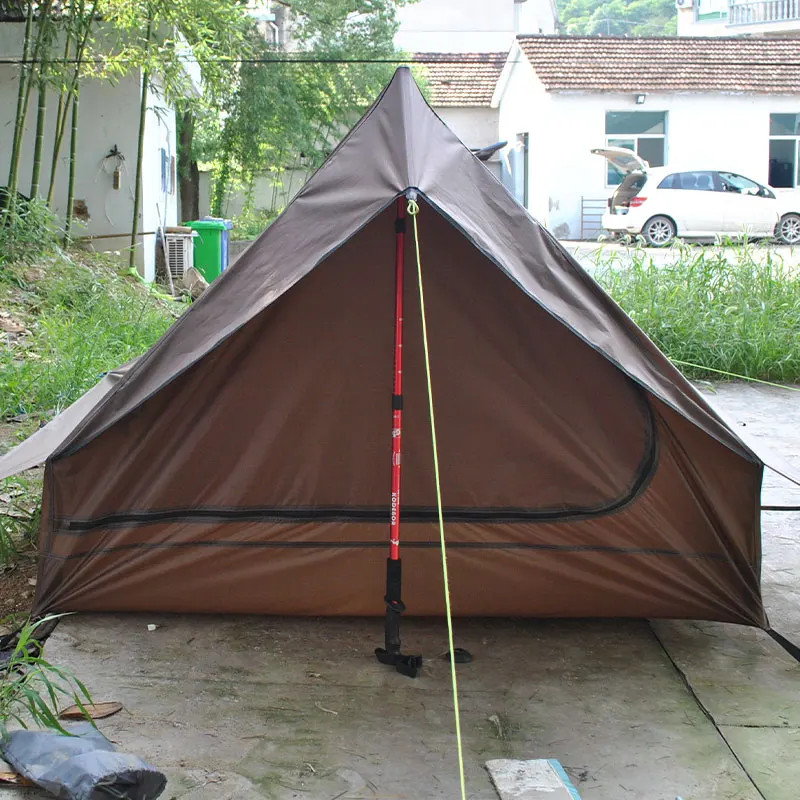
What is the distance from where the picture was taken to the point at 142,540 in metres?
3.70

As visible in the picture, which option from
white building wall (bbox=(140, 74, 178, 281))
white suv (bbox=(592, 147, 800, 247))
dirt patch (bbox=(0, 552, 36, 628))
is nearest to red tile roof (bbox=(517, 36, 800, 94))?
white suv (bbox=(592, 147, 800, 247))

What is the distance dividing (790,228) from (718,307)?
12697mm

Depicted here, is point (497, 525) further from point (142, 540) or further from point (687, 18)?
point (687, 18)

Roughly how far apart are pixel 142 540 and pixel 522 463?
1.35 m

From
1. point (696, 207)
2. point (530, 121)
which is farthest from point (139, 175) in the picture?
point (530, 121)

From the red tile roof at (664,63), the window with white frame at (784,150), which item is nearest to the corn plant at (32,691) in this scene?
the red tile roof at (664,63)

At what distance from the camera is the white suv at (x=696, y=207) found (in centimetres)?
1939

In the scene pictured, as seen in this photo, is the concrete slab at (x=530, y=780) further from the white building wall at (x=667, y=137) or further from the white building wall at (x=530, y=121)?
the white building wall at (x=667, y=137)

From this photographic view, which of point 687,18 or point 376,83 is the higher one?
point 687,18

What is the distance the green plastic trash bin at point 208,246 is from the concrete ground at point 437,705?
37.6ft

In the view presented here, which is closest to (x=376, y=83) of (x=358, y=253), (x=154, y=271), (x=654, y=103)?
(x=654, y=103)

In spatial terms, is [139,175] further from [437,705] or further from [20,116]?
[437,705]

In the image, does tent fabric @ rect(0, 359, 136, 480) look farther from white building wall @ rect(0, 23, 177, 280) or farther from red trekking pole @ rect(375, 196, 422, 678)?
white building wall @ rect(0, 23, 177, 280)

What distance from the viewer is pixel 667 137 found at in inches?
943
